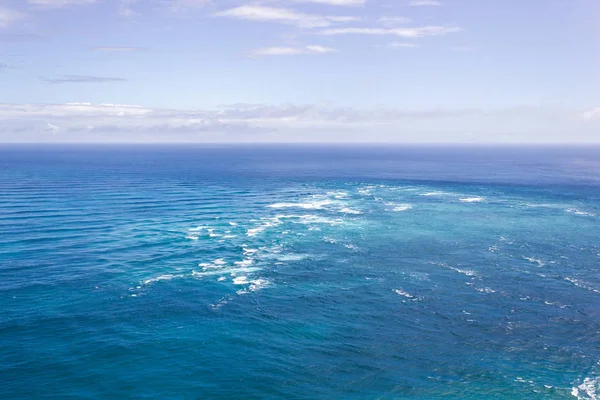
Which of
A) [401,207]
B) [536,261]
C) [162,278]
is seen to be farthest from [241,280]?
[401,207]

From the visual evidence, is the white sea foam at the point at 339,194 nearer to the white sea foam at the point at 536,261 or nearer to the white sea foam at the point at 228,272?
the white sea foam at the point at 536,261

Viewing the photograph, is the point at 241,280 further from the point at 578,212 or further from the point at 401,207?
the point at 578,212

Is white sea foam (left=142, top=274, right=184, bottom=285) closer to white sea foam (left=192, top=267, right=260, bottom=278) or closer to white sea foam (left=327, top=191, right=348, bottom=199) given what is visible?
white sea foam (left=192, top=267, right=260, bottom=278)

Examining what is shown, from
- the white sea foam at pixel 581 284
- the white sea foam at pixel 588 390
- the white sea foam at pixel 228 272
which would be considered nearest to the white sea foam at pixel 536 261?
the white sea foam at pixel 581 284

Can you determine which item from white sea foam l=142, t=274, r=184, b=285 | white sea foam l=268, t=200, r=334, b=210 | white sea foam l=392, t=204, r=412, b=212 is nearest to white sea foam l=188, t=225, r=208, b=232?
white sea foam l=142, t=274, r=184, b=285

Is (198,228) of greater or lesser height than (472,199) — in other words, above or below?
below
